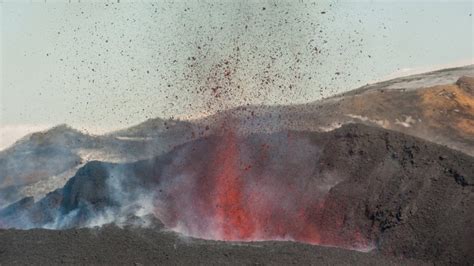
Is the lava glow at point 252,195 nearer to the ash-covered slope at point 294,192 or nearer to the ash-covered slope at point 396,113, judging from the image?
the ash-covered slope at point 294,192

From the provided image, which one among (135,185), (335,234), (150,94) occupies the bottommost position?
(335,234)

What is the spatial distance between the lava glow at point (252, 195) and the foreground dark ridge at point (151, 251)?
2.36 meters

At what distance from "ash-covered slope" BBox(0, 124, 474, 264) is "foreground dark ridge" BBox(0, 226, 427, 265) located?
1825 mm

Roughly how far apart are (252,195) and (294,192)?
1140 millimetres

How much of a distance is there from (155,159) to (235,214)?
135 inches

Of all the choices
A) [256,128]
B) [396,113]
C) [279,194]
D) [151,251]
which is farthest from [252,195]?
[396,113]

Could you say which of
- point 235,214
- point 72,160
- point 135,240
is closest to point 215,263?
point 135,240

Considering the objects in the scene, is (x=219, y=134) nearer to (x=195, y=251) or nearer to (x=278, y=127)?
(x=278, y=127)

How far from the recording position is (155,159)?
19422mm

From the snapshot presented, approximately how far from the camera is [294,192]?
57.9ft

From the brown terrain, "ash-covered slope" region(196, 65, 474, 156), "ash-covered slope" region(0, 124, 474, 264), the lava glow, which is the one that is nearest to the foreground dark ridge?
the brown terrain

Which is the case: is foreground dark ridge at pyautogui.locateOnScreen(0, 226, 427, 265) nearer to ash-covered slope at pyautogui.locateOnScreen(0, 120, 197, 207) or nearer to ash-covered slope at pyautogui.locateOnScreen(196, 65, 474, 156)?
ash-covered slope at pyautogui.locateOnScreen(0, 120, 197, 207)

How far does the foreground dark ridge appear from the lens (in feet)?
44.1

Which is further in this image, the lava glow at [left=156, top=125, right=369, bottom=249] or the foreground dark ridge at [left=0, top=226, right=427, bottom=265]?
the lava glow at [left=156, top=125, right=369, bottom=249]
